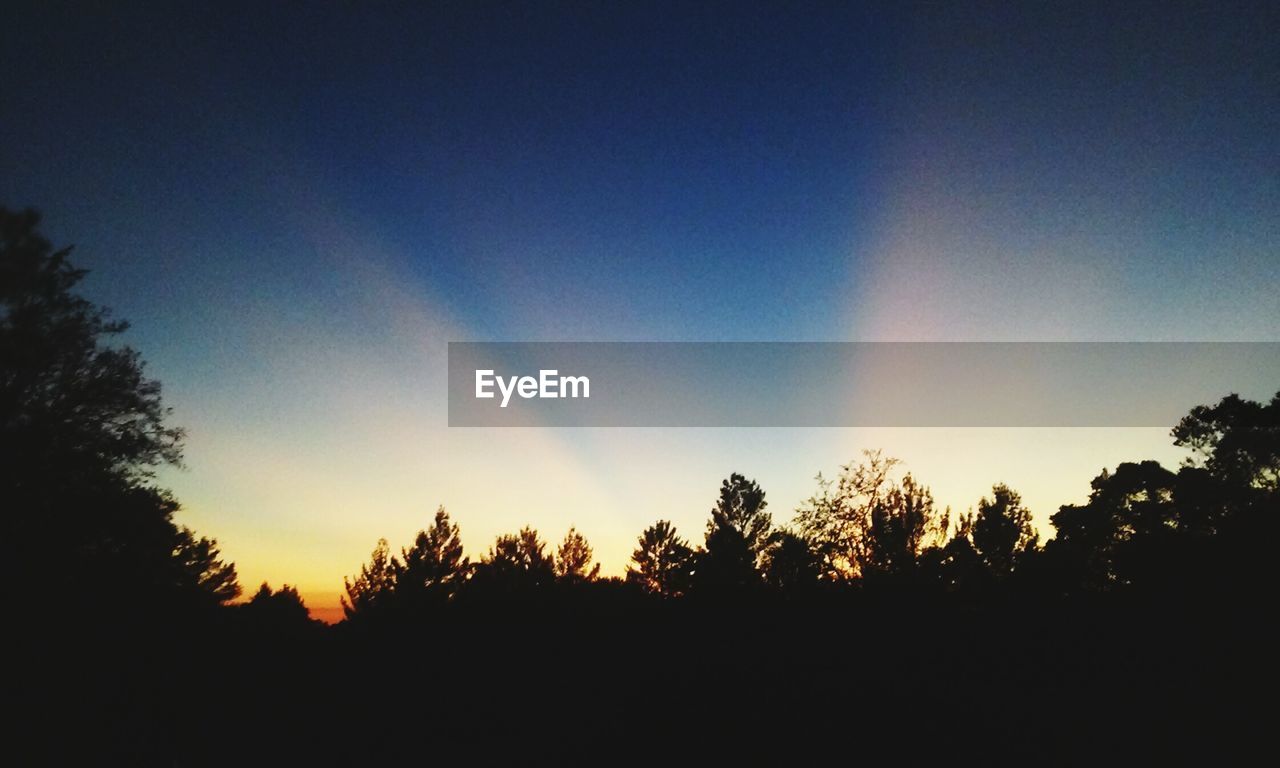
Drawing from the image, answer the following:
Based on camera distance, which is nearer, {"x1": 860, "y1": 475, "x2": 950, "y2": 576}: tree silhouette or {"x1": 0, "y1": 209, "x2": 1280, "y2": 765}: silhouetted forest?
{"x1": 0, "y1": 209, "x2": 1280, "y2": 765}: silhouetted forest

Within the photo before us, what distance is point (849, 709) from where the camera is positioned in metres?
14.2

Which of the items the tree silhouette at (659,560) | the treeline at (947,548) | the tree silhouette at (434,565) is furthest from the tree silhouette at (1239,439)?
the tree silhouette at (434,565)

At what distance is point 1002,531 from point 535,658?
211 ft

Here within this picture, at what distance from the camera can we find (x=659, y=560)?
67.3m

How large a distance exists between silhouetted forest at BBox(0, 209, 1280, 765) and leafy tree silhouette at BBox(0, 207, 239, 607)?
8cm

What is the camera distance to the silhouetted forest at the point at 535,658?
13.0 meters

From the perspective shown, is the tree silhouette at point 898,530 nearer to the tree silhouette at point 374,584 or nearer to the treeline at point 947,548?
the treeline at point 947,548

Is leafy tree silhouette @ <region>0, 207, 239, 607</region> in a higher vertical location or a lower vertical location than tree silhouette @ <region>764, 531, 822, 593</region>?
higher

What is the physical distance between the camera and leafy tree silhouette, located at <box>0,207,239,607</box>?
68.8 feet

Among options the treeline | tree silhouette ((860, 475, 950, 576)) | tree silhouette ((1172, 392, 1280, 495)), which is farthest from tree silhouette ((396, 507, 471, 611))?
tree silhouette ((1172, 392, 1280, 495))

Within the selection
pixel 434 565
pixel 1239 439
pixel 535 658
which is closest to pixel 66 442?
pixel 535 658

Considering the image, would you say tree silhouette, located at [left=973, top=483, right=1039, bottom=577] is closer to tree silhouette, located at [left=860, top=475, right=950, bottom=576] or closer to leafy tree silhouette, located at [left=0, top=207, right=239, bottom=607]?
tree silhouette, located at [left=860, top=475, right=950, bottom=576]

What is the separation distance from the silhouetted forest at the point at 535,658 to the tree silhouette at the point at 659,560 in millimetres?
35545

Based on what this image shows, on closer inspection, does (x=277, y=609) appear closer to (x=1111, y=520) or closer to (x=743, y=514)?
(x=743, y=514)
